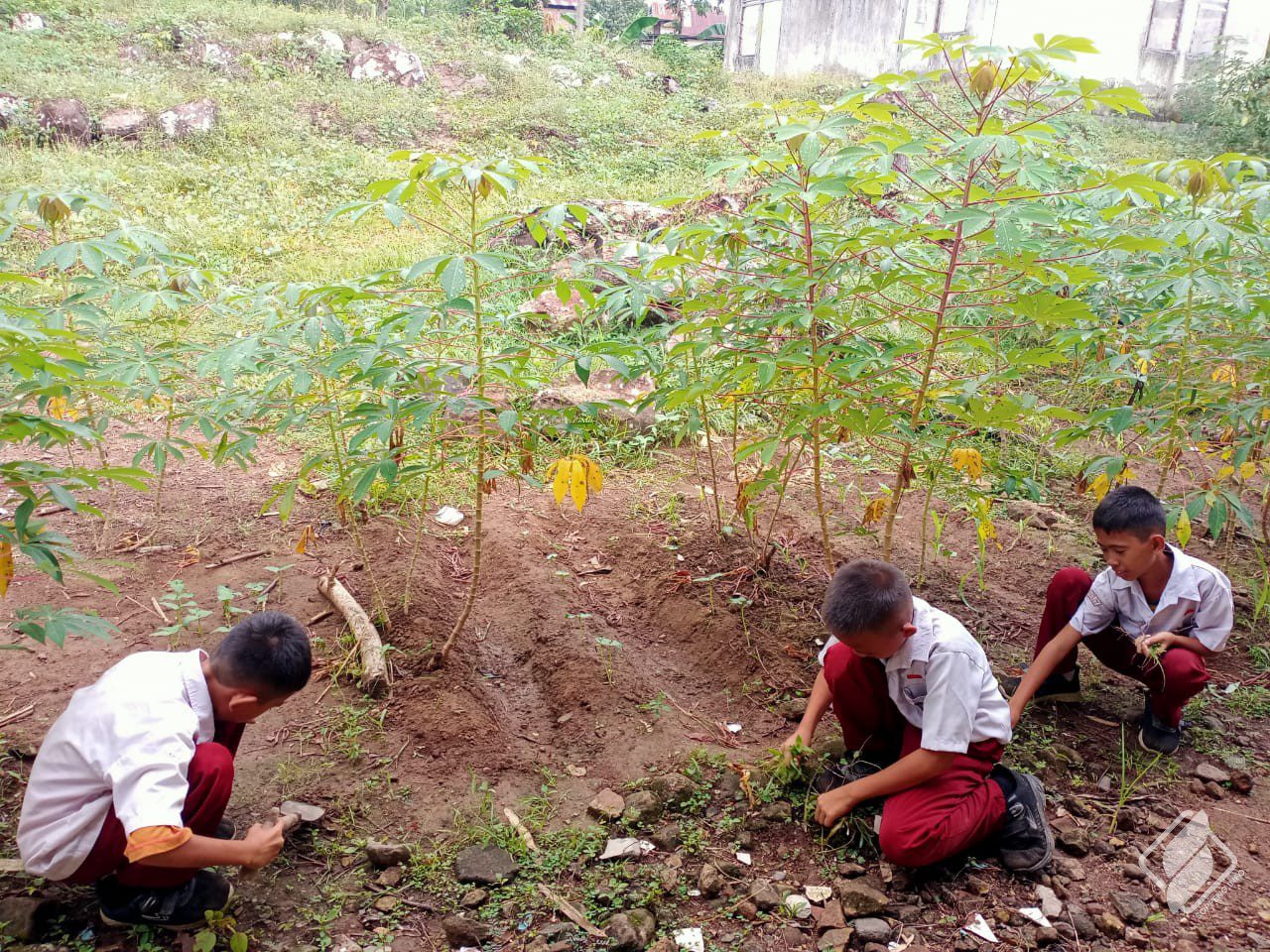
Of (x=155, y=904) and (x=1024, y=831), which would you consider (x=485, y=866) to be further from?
(x=1024, y=831)

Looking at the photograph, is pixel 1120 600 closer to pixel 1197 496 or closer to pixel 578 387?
pixel 1197 496

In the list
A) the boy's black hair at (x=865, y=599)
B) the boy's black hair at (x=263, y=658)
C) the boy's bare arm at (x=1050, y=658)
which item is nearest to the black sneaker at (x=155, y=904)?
the boy's black hair at (x=263, y=658)

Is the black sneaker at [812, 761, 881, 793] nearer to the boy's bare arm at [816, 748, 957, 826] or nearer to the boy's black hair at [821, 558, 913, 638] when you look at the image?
the boy's bare arm at [816, 748, 957, 826]

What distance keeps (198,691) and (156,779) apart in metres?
0.24

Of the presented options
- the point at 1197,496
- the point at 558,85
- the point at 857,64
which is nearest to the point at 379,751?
the point at 1197,496

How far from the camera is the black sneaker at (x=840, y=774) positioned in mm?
2303

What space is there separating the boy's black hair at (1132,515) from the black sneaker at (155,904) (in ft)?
7.74

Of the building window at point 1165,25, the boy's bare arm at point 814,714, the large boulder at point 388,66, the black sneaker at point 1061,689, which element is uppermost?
the building window at point 1165,25

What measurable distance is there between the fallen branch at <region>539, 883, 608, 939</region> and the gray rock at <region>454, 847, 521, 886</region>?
0.09 metres

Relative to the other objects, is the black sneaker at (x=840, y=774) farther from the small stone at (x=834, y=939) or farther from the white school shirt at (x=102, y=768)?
the white school shirt at (x=102, y=768)

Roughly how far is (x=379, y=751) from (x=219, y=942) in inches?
27.5

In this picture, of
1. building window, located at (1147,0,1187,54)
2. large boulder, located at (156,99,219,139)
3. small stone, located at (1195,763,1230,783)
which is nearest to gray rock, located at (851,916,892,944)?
small stone, located at (1195,763,1230,783)

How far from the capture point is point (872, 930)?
6.21 feet

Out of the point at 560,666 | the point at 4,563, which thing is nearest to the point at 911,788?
the point at 560,666
